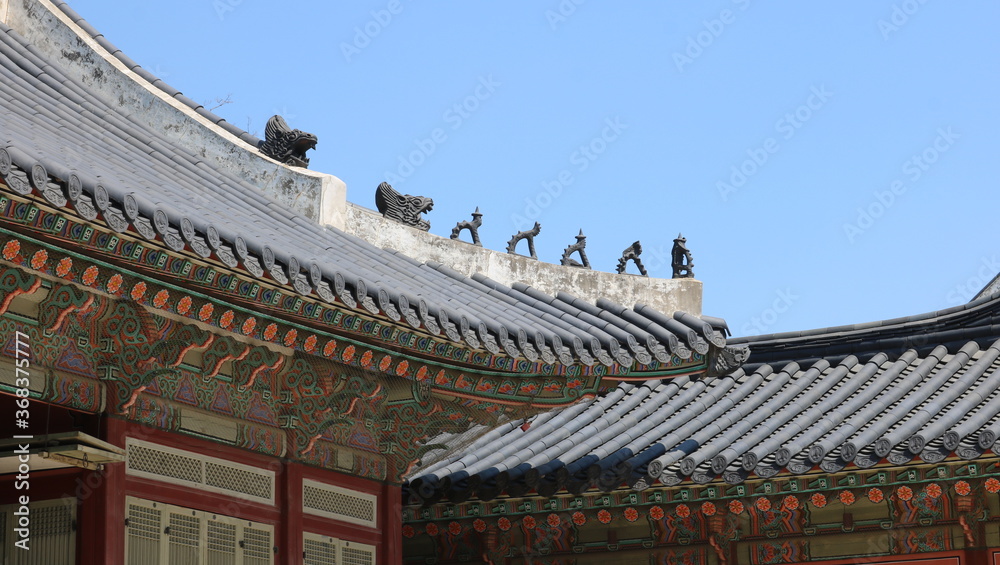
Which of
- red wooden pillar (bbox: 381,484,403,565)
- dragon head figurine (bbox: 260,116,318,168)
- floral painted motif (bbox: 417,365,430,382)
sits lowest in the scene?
red wooden pillar (bbox: 381,484,403,565)

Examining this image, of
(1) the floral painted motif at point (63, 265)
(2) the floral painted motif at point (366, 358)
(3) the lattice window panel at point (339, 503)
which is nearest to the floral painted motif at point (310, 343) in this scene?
(2) the floral painted motif at point (366, 358)

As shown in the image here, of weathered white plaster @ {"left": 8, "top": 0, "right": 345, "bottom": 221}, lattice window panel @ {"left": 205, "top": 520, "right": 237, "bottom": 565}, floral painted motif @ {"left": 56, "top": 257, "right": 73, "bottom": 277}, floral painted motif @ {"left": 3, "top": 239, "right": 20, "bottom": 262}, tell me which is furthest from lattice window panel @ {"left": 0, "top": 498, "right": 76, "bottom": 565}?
weathered white plaster @ {"left": 8, "top": 0, "right": 345, "bottom": 221}

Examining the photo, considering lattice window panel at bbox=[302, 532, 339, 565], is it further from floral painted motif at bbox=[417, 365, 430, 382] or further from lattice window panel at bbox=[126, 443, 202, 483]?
floral painted motif at bbox=[417, 365, 430, 382]

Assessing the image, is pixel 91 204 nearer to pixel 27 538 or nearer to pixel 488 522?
pixel 27 538

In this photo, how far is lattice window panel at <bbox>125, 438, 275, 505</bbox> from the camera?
773 centimetres

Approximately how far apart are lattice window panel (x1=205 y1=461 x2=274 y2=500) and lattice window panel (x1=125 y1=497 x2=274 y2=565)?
0.19 meters

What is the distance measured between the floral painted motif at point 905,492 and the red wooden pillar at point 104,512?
5.26 meters

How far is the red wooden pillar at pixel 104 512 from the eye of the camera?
7.27 metres

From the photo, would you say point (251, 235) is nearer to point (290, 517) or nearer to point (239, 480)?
point (239, 480)

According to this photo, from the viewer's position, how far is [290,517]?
28.7 ft

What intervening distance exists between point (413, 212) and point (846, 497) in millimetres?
5136

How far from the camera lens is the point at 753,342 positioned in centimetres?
1297

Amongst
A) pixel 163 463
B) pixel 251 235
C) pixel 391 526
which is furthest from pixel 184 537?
pixel 391 526

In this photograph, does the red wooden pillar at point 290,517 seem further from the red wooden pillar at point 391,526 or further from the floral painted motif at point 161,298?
the floral painted motif at point 161,298
